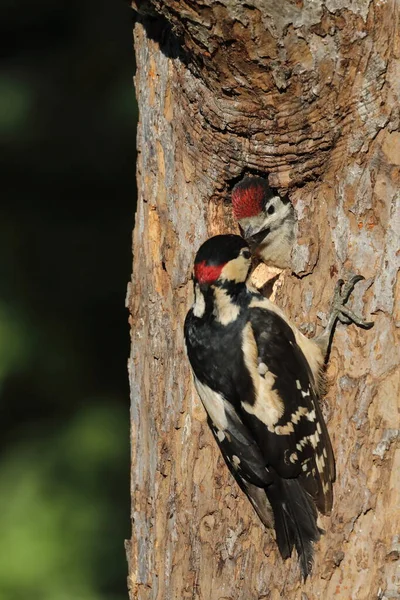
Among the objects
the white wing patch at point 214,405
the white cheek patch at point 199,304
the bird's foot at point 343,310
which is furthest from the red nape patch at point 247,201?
the white wing patch at point 214,405

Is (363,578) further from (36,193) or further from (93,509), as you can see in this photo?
(36,193)

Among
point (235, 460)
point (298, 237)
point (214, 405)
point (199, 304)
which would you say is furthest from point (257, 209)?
point (235, 460)

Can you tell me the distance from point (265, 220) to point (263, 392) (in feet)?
2.29

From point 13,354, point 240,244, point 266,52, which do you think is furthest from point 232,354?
point 13,354

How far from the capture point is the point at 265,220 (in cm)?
346

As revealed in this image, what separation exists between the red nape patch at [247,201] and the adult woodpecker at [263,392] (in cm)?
20

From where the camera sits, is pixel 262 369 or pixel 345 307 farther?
pixel 262 369

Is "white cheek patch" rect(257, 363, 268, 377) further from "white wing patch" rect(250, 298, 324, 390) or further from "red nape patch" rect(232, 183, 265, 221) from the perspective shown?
"red nape patch" rect(232, 183, 265, 221)

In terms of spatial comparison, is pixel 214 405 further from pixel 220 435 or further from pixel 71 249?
pixel 71 249

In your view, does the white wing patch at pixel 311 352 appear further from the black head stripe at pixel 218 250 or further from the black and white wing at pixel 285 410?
the black head stripe at pixel 218 250

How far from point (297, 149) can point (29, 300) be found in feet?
8.04

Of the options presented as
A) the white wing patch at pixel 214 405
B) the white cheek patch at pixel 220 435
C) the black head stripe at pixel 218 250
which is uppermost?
the black head stripe at pixel 218 250

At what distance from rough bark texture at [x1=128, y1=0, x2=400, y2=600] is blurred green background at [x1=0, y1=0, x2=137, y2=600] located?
5.83ft

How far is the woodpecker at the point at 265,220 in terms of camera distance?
10.6ft
